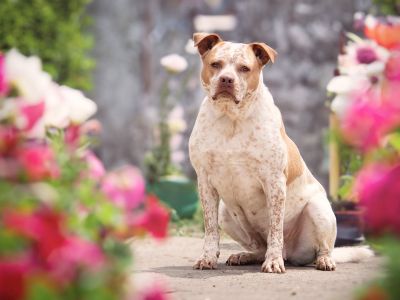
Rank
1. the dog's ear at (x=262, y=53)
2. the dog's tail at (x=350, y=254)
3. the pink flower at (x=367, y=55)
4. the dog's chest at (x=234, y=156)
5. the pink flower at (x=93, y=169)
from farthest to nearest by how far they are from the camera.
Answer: the dog's tail at (x=350, y=254), the dog's ear at (x=262, y=53), the dog's chest at (x=234, y=156), the pink flower at (x=367, y=55), the pink flower at (x=93, y=169)

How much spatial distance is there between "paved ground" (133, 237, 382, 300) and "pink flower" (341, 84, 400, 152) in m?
1.69

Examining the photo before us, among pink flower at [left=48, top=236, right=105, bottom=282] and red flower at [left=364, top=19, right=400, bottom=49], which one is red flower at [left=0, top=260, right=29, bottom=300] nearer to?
pink flower at [left=48, top=236, right=105, bottom=282]

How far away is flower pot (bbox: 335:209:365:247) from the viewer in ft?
19.6

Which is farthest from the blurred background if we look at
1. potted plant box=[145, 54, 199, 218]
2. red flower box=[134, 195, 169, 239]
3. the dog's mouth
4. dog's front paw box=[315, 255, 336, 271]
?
red flower box=[134, 195, 169, 239]

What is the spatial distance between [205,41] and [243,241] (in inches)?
50.1

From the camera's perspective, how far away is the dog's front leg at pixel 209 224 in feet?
15.6

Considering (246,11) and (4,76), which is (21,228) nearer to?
(4,76)

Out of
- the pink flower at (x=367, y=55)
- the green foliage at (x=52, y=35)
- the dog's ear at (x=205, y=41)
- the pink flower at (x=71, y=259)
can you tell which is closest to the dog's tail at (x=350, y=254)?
the dog's ear at (x=205, y=41)

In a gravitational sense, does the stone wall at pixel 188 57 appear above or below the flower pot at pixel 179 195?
above

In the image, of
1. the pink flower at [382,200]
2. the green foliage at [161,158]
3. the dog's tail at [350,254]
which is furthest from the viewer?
the green foliage at [161,158]

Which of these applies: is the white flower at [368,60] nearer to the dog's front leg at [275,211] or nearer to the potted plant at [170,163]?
the dog's front leg at [275,211]

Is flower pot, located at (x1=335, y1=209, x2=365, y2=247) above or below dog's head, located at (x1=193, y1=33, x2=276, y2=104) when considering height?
below

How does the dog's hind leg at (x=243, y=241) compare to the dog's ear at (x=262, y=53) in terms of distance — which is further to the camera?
the dog's hind leg at (x=243, y=241)

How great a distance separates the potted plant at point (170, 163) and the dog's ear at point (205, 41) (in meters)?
2.66
